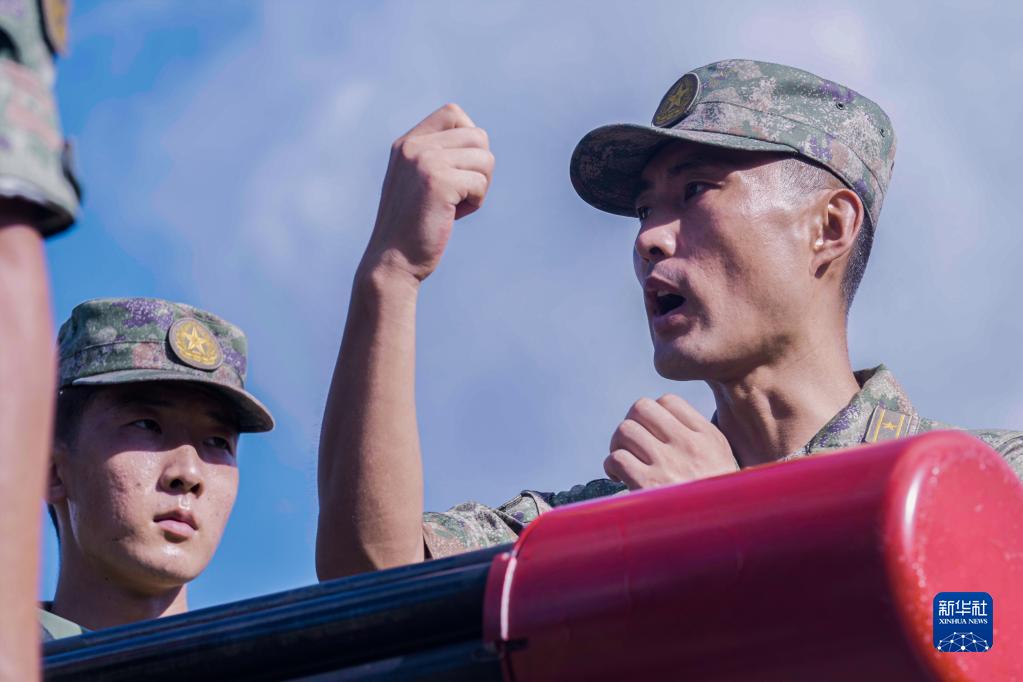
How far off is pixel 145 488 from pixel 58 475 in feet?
1.32

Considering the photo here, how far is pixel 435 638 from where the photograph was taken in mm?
1935

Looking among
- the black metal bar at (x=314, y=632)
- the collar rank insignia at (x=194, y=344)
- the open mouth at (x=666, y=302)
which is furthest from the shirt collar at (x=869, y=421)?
the black metal bar at (x=314, y=632)

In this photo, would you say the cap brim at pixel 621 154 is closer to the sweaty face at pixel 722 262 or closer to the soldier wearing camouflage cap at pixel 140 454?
the sweaty face at pixel 722 262

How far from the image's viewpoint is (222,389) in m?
4.64

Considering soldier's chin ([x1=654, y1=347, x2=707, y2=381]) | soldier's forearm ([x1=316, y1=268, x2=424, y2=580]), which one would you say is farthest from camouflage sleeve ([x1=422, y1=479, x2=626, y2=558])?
soldier's chin ([x1=654, y1=347, x2=707, y2=381])

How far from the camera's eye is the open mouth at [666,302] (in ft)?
13.3

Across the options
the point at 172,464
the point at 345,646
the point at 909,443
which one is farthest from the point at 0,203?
the point at 172,464

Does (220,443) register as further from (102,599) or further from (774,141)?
(774,141)

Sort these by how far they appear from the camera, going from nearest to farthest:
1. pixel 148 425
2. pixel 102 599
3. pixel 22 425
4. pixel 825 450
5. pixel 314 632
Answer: pixel 22 425 → pixel 314 632 → pixel 825 450 → pixel 102 599 → pixel 148 425

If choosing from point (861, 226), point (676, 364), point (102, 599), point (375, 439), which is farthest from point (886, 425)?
point (102, 599)

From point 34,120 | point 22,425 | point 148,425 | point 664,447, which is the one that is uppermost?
point 148,425

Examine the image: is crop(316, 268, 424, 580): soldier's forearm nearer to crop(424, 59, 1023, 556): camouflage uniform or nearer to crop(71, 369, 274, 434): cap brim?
crop(424, 59, 1023, 556): camouflage uniform

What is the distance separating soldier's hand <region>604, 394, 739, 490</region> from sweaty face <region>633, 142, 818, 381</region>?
1.22 feet

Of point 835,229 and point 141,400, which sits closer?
point 835,229
